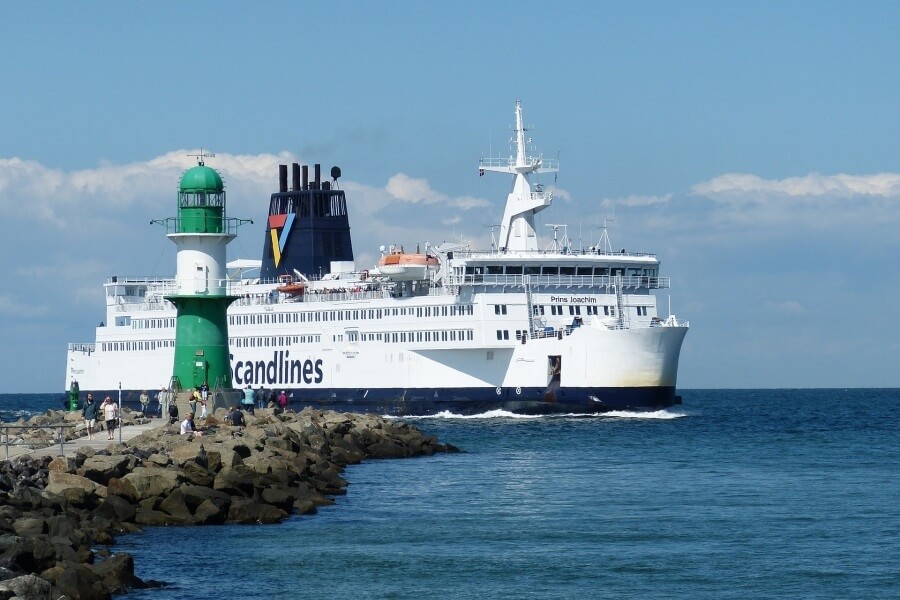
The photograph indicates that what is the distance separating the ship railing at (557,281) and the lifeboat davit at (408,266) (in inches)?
63.8

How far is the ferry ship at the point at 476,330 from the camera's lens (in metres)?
50.6

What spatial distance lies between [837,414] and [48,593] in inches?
2186

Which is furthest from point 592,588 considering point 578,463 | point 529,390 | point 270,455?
point 529,390

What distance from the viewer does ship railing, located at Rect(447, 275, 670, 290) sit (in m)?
52.9

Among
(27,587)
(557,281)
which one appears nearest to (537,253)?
(557,281)

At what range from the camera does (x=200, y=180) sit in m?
37.1

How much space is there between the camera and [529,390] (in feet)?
170

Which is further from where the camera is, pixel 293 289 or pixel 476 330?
pixel 293 289

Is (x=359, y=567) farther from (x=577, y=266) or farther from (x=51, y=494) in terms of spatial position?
(x=577, y=266)

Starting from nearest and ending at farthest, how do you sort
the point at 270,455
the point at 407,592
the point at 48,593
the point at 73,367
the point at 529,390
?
1. the point at 48,593
2. the point at 407,592
3. the point at 270,455
4. the point at 529,390
5. the point at 73,367

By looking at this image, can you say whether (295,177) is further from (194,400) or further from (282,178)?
(194,400)

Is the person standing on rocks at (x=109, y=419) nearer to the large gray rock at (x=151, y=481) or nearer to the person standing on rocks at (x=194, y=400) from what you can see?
the person standing on rocks at (x=194, y=400)

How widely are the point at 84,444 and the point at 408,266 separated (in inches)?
998

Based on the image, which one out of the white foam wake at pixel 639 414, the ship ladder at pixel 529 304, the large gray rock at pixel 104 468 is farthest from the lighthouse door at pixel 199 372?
the white foam wake at pixel 639 414
